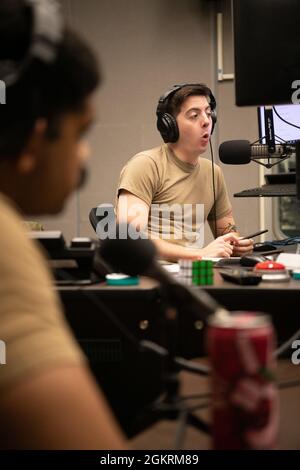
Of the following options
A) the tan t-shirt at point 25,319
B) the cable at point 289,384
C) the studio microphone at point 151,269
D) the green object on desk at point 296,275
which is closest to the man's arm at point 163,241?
the green object on desk at point 296,275

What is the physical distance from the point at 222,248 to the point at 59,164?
1460 millimetres

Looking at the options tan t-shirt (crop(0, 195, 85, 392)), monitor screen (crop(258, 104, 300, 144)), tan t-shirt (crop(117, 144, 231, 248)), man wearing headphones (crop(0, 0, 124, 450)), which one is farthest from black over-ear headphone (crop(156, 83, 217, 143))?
tan t-shirt (crop(0, 195, 85, 392))

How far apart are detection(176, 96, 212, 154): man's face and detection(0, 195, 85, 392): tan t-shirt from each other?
213 cm

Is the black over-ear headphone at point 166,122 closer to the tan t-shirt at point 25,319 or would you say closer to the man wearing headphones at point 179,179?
the man wearing headphones at point 179,179

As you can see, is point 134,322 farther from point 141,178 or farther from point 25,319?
point 141,178

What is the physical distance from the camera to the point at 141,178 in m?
2.56

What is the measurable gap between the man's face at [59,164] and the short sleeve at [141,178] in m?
1.84

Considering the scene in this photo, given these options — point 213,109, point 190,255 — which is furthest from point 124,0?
point 190,255

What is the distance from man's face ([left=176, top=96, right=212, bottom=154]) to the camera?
8.65 ft

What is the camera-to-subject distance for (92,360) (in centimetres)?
129

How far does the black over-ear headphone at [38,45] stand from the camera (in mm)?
598

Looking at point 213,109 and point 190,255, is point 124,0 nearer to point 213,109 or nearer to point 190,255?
point 213,109

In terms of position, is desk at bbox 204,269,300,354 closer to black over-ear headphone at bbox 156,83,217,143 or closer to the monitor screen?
the monitor screen

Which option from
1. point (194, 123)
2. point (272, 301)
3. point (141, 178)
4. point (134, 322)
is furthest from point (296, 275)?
point (194, 123)
